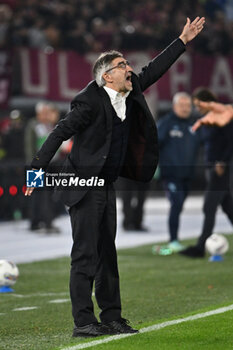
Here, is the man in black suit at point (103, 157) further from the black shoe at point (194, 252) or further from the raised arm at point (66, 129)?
the black shoe at point (194, 252)

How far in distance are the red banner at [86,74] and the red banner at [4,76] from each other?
57.2 inches

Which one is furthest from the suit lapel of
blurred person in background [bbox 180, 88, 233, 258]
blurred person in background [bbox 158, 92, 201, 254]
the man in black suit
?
blurred person in background [bbox 158, 92, 201, 254]

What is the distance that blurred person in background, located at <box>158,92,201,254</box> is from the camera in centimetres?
1373

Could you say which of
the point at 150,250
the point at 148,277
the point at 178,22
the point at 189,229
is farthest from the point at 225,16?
the point at 148,277

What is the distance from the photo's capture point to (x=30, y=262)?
42.4ft

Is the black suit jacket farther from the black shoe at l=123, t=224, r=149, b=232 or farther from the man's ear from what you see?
the black shoe at l=123, t=224, r=149, b=232

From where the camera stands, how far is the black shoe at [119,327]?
7.24 metres

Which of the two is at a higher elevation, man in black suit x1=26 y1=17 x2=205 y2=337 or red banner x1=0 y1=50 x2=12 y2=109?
red banner x1=0 y1=50 x2=12 y2=109

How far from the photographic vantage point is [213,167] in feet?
41.5

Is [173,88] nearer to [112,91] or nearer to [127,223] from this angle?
[127,223]

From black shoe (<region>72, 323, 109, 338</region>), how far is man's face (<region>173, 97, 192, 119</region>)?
698cm

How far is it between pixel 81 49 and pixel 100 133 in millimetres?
16177

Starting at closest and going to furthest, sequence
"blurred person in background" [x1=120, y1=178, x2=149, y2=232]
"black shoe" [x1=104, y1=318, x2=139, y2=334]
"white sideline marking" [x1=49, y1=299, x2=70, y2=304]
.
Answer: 1. "black shoe" [x1=104, y1=318, x2=139, y2=334]
2. "white sideline marking" [x1=49, y1=299, x2=70, y2=304]
3. "blurred person in background" [x1=120, y1=178, x2=149, y2=232]

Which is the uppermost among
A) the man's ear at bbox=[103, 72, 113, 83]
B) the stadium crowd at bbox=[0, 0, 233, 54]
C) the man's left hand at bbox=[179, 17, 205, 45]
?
the stadium crowd at bbox=[0, 0, 233, 54]
